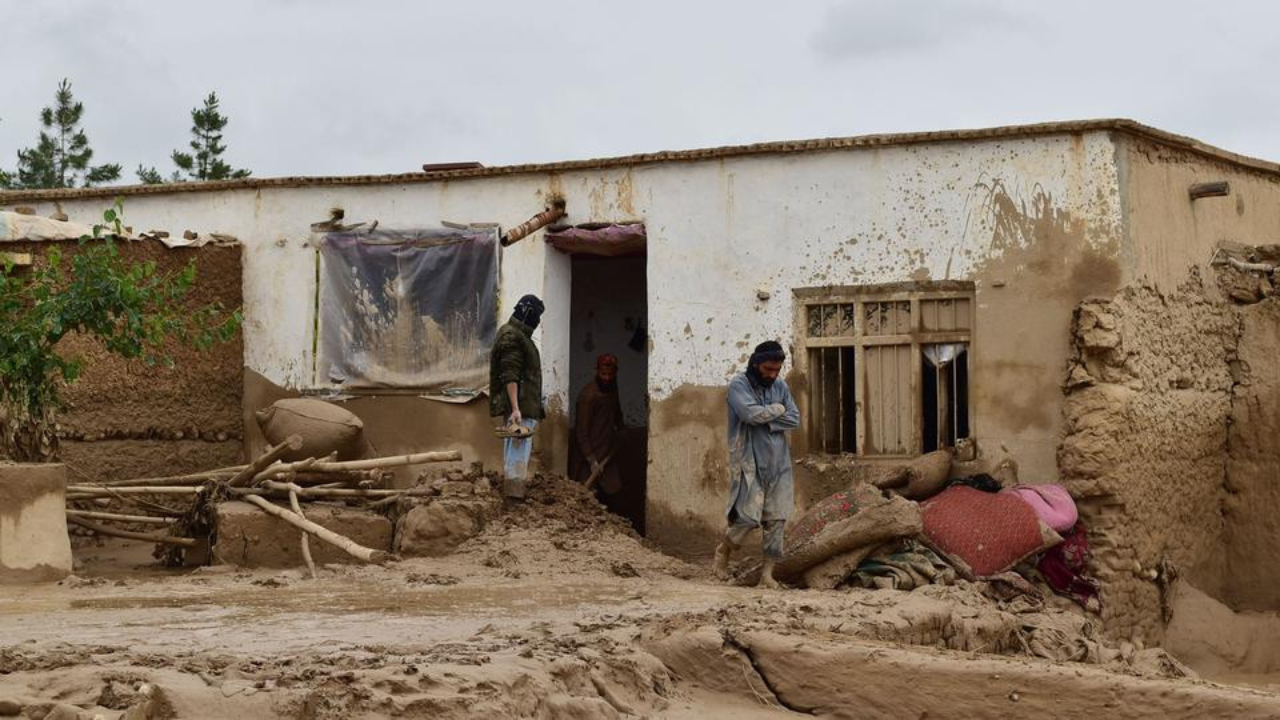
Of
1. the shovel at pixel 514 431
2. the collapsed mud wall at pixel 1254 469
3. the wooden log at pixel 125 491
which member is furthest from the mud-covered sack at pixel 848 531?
the wooden log at pixel 125 491

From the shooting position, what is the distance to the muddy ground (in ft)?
19.4

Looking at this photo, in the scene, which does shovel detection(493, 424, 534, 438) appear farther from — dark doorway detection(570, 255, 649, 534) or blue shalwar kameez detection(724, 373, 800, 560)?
dark doorway detection(570, 255, 649, 534)

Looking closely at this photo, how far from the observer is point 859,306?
1233 cm

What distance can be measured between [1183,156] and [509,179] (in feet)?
17.0

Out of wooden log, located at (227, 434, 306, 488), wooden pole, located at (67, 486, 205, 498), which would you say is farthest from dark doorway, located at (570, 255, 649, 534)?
wooden pole, located at (67, 486, 205, 498)

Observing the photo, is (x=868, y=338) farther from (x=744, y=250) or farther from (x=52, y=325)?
(x=52, y=325)

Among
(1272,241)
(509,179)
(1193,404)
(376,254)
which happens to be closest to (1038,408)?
(1193,404)

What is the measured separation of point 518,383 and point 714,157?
92.7 inches

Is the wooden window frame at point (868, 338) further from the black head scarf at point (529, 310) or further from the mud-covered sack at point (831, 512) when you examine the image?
the black head scarf at point (529, 310)

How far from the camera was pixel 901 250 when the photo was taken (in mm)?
12250

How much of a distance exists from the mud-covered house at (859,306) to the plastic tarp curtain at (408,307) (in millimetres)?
19

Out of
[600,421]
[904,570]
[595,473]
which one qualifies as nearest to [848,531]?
[904,570]

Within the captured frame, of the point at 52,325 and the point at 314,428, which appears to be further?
the point at 314,428

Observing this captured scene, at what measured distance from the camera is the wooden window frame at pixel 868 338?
39.5 feet
